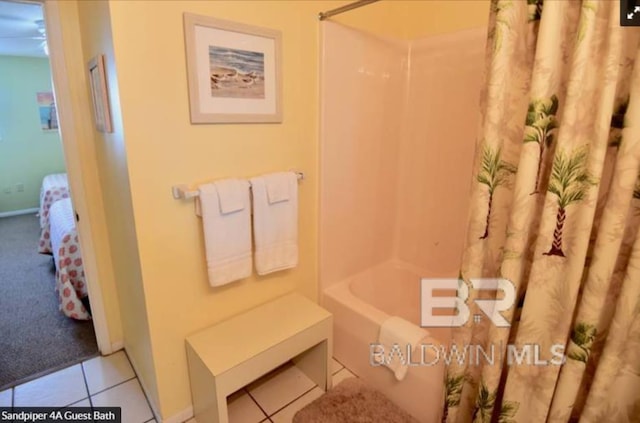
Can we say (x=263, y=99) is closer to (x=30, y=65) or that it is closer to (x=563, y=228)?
(x=563, y=228)

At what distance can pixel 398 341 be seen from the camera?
1645 mm

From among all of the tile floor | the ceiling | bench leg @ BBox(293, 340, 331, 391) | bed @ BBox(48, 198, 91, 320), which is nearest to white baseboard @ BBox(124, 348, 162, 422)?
the tile floor

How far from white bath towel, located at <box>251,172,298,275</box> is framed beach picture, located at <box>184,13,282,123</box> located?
1.02ft

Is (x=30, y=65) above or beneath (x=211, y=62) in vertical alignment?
above

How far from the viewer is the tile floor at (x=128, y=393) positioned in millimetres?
1710

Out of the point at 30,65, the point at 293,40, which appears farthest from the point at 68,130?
the point at 30,65

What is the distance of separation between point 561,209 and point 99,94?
72.6 inches

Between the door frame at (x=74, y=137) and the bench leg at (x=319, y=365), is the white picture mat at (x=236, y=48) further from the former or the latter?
the bench leg at (x=319, y=365)

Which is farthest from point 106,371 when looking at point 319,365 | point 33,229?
point 33,229

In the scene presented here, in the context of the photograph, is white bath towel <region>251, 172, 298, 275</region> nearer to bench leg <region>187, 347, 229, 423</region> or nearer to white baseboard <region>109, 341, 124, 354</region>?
bench leg <region>187, 347, 229, 423</region>

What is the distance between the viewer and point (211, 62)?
1438 mm

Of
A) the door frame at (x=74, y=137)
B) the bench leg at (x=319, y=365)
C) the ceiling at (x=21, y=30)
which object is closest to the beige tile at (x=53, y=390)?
the door frame at (x=74, y=137)

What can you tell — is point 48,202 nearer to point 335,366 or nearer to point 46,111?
point 46,111

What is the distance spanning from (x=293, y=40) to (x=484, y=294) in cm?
142
